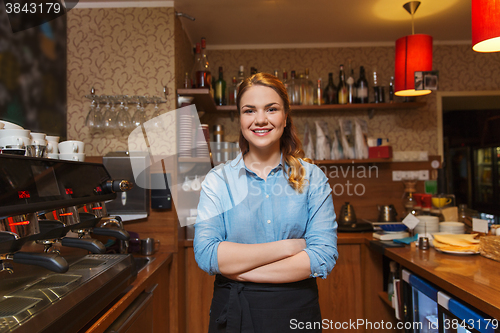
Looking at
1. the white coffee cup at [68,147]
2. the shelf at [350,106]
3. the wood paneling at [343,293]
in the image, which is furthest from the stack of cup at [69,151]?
the wood paneling at [343,293]

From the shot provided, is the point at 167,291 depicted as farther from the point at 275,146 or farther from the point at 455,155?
the point at 455,155

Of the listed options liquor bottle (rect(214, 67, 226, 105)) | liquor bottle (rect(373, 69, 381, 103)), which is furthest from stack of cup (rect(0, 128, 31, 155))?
liquor bottle (rect(373, 69, 381, 103))

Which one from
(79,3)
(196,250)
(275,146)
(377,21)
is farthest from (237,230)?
(377,21)

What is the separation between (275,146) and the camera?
4.22ft

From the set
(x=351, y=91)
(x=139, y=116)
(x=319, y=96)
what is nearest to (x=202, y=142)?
(x=139, y=116)

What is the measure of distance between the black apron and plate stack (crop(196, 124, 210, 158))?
1.37m

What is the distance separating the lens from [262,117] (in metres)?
1.16

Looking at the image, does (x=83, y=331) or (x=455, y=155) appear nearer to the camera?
(x=83, y=331)

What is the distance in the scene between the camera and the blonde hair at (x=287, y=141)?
1.20 meters

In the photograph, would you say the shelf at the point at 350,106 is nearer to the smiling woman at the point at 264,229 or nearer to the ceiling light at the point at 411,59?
the ceiling light at the point at 411,59

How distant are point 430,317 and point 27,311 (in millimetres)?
1798

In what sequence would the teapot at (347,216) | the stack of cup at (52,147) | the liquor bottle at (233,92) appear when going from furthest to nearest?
the liquor bottle at (233,92) → the teapot at (347,216) → the stack of cup at (52,147)

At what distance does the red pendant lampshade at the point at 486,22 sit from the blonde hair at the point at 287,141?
0.89m

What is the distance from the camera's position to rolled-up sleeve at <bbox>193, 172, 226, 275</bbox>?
112 cm
